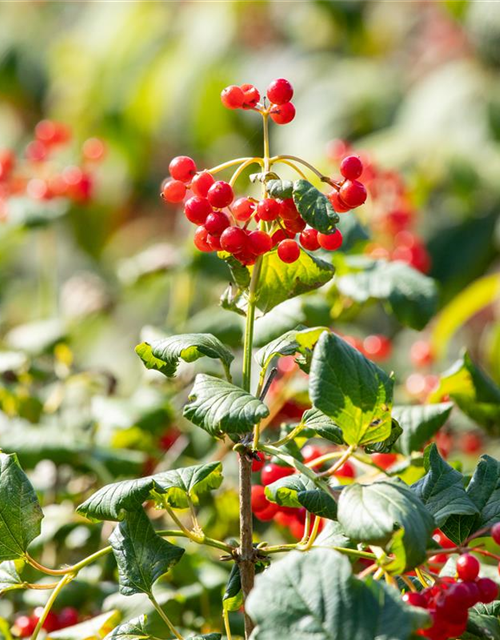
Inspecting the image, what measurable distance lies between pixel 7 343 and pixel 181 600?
0.57m

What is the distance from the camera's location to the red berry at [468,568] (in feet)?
1.89

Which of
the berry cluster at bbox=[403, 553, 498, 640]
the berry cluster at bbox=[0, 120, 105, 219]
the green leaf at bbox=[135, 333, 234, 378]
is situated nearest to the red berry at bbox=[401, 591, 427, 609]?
the berry cluster at bbox=[403, 553, 498, 640]

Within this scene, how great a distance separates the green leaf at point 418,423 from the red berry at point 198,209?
0.32 meters

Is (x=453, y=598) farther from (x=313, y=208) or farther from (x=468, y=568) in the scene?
(x=313, y=208)

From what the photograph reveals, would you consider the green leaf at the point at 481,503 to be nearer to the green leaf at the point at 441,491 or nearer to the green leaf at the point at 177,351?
the green leaf at the point at 441,491

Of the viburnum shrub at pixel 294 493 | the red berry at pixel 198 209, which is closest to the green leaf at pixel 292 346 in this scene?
the viburnum shrub at pixel 294 493

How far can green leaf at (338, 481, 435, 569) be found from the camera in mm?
525

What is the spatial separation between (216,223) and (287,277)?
3.2 inches

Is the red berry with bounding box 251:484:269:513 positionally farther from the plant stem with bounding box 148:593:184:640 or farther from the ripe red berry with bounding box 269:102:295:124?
the ripe red berry with bounding box 269:102:295:124

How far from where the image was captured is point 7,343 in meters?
1.26

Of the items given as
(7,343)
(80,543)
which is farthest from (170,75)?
(80,543)

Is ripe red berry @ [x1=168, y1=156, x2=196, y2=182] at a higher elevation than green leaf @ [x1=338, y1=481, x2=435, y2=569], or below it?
higher

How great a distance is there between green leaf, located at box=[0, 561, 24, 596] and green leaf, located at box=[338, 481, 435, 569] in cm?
25

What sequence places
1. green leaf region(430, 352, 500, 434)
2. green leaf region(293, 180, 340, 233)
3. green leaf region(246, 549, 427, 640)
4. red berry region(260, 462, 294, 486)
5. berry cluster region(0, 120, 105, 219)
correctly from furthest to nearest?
1. berry cluster region(0, 120, 105, 219)
2. green leaf region(430, 352, 500, 434)
3. red berry region(260, 462, 294, 486)
4. green leaf region(293, 180, 340, 233)
5. green leaf region(246, 549, 427, 640)
